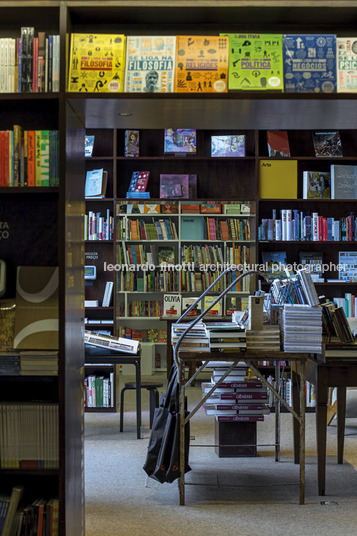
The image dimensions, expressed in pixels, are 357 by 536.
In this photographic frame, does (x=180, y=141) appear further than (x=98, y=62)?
Yes

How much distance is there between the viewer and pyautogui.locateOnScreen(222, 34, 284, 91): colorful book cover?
2.54 m

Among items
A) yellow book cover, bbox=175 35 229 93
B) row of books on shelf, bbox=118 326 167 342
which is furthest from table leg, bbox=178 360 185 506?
row of books on shelf, bbox=118 326 167 342

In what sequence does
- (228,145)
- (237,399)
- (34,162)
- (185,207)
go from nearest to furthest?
(34,162), (237,399), (228,145), (185,207)

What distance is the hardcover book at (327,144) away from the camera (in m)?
6.71

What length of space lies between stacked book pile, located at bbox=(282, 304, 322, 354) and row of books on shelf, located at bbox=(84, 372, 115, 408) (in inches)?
114

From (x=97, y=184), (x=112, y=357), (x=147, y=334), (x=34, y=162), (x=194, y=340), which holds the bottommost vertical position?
(x=147, y=334)

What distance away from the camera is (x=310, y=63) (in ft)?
8.37

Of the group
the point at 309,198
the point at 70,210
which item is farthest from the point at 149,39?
the point at 309,198

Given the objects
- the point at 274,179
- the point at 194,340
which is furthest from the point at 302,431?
the point at 274,179

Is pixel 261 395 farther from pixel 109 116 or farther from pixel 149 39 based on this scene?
pixel 149 39

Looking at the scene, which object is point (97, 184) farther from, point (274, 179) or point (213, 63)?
point (213, 63)

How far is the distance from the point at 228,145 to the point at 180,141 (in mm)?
506

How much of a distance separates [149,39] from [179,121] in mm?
438

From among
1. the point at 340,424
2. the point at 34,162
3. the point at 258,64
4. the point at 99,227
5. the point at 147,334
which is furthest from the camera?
the point at 147,334
